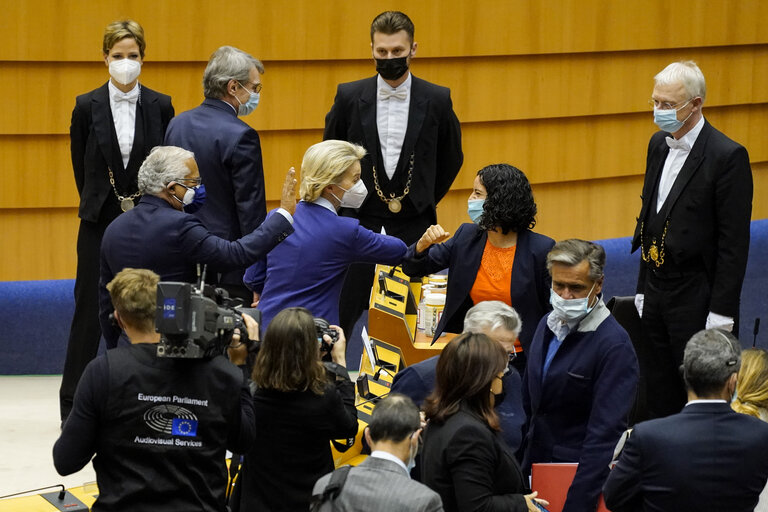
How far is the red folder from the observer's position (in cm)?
341

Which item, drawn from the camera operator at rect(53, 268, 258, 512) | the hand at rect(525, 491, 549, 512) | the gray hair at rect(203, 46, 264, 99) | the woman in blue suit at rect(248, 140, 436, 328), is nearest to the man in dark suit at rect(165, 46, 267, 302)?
the gray hair at rect(203, 46, 264, 99)

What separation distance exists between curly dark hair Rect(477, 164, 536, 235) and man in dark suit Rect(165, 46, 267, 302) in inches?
37.9

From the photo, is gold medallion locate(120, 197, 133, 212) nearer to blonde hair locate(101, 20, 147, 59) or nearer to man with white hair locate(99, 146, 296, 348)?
blonde hair locate(101, 20, 147, 59)

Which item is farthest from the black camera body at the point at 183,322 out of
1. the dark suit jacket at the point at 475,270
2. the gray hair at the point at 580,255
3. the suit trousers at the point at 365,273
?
the suit trousers at the point at 365,273

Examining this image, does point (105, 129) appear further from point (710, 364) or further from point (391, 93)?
point (710, 364)

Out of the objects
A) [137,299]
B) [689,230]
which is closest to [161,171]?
[137,299]

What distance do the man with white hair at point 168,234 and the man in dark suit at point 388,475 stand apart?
133cm

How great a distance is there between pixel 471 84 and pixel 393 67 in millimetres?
1687

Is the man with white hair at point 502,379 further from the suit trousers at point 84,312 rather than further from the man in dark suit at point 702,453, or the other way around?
the suit trousers at point 84,312

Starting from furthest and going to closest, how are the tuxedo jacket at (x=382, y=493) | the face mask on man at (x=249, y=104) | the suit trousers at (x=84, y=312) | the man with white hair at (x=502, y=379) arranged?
the suit trousers at (x=84, y=312) → the face mask on man at (x=249, y=104) → the man with white hair at (x=502, y=379) → the tuxedo jacket at (x=382, y=493)

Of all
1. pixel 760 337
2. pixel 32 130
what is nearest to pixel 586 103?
pixel 760 337

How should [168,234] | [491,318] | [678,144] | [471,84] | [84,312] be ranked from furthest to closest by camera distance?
[471,84] < [84,312] < [678,144] < [168,234] < [491,318]

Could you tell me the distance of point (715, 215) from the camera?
4504 mm

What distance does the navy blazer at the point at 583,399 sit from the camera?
134 inches
